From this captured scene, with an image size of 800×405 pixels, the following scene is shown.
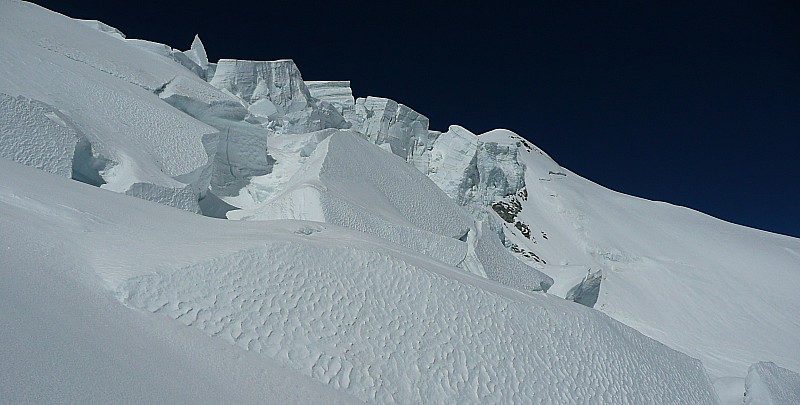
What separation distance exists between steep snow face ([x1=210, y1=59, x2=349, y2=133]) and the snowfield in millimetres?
9227

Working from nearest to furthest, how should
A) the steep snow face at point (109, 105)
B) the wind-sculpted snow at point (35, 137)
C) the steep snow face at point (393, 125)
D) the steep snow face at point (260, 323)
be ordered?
the steep snow face at point (260, 323) < the wind-sculpted snow at point (35, 137) < the steep snow face at point (109, 105) < the steep snow face at point (393, 125)

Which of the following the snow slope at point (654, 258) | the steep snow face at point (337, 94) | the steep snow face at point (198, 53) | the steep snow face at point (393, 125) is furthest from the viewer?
the steep snow face at point (337, 94)

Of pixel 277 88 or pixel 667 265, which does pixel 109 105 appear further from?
pixel 667 265

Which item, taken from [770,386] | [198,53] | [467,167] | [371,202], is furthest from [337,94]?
[770,386]

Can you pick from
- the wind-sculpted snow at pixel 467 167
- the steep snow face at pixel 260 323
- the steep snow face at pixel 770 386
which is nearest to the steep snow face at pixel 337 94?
the wind-sculpted snow at pixel 467 167

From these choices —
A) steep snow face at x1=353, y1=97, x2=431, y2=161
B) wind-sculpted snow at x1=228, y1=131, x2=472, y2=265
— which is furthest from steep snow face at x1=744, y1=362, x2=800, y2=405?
steep snow face at x1=353, y1=97, x2=431, y2=161

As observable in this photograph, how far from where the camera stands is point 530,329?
5.43 m

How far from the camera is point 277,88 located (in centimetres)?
2800

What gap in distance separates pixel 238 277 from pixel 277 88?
25.9 meters

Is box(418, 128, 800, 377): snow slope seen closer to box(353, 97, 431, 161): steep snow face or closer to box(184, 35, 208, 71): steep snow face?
box(353, 97, 431, 161): steep snow face

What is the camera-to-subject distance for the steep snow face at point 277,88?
26.2m

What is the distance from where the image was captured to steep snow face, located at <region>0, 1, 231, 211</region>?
8.95 meters

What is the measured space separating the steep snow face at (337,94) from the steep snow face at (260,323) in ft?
95.0

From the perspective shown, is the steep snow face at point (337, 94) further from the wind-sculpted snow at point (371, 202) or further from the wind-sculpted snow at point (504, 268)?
the wind-sculpted snow at point (504, 268)
